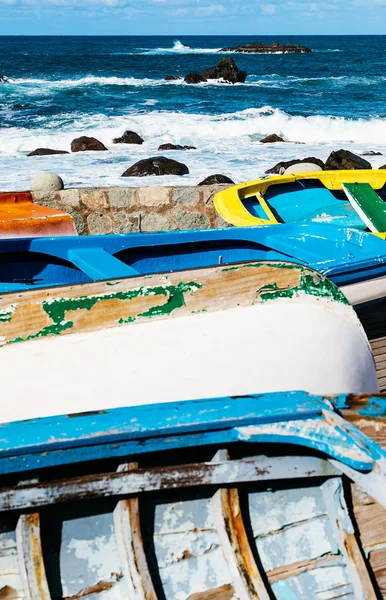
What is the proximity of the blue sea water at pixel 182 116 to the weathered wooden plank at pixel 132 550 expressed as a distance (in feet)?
38.5

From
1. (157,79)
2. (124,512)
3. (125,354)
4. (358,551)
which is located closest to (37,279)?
(125,354)

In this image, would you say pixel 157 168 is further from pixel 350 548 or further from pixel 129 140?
pixel 350 548

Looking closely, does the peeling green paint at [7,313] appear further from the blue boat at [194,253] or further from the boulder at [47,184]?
the boulder at [47,184]

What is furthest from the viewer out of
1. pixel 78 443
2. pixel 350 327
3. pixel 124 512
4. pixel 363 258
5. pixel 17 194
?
pixel 17 194

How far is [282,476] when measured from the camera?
2672mm

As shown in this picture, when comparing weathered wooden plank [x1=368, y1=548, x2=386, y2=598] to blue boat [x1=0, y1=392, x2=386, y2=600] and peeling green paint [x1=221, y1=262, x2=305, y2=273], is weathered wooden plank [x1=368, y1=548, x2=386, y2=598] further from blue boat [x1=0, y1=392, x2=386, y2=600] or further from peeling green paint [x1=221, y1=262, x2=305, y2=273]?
peeling green paint [x1=221, y1=262, x2=305, y2=273]

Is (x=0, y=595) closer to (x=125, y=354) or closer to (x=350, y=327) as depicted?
(x=125, y=354)

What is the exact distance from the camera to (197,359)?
320cm

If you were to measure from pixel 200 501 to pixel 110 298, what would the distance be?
1.13 meters

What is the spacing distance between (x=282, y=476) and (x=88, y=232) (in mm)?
4755

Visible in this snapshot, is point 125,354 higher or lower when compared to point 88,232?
lower

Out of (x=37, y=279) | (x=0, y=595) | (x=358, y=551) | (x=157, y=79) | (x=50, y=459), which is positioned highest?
(x=157, y=79)

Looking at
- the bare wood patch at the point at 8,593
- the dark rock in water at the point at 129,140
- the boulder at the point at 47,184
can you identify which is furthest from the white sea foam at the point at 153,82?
the bare wood patch at the point at 8,593

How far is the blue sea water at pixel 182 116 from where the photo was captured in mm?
18516
